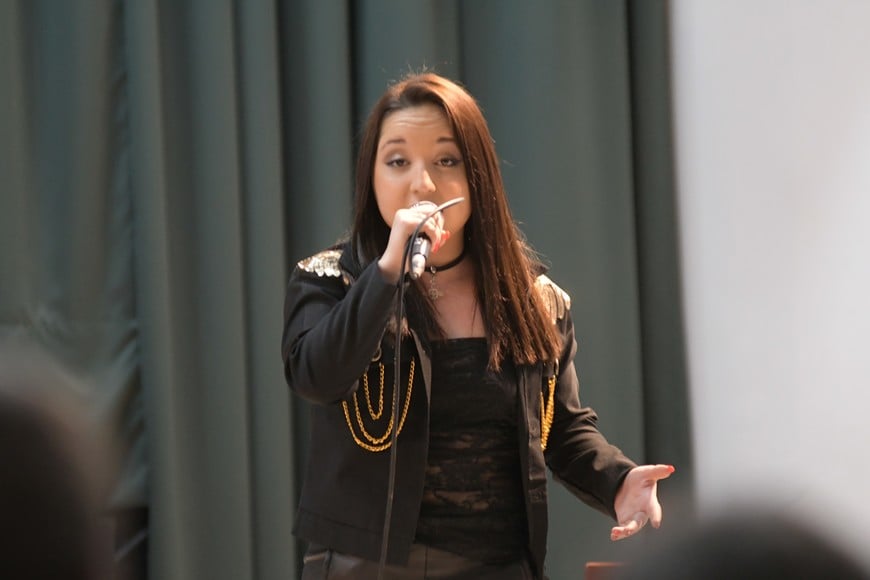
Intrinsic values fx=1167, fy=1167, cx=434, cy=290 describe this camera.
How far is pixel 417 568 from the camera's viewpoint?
158 cm

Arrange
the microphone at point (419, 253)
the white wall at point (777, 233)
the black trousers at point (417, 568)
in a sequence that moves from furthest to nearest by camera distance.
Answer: the white wall at point (777, 233) → the black trousers at point (417, 568) → the microphone at point (419, 253)

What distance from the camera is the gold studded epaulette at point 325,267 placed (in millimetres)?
1692

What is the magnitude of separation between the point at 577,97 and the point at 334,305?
4.35 ft

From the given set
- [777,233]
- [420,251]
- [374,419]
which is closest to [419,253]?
[420,251]

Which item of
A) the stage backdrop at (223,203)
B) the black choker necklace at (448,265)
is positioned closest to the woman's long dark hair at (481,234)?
the black choker necklace at (448,265)

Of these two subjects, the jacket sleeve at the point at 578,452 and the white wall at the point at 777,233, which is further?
the white wall at the point at 777,233

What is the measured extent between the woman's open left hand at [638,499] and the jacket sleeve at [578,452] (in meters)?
0.02

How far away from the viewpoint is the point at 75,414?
643mm

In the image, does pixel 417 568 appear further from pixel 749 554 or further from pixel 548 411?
pixel 749 554

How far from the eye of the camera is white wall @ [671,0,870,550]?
100 inches

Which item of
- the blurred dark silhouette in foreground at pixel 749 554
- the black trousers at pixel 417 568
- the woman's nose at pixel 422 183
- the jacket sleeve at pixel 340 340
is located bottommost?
the black trousers at pixel 417 568

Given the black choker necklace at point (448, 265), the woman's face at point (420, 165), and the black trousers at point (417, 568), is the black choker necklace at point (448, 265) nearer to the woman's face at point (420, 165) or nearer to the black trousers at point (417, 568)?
the woman's face at point (420, 165)

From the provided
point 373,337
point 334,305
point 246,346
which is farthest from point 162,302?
point 373,337

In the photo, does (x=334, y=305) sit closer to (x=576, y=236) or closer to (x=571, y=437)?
(x=571, y=437)
